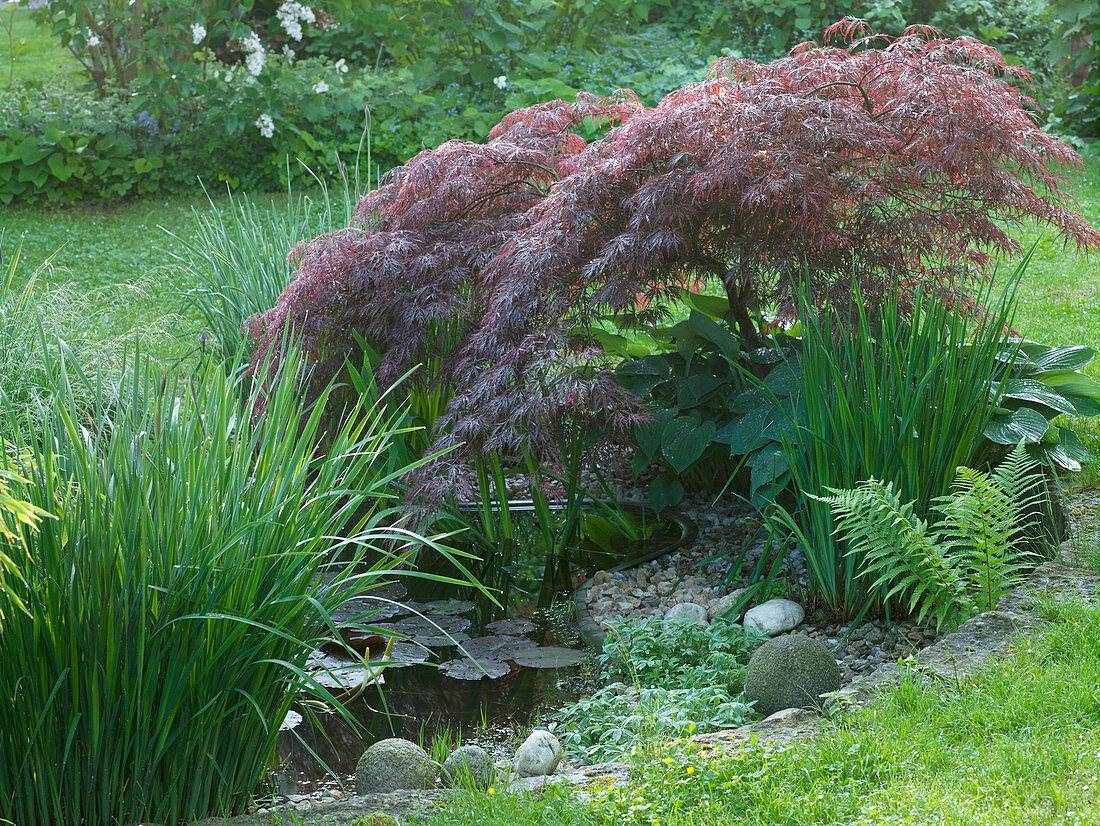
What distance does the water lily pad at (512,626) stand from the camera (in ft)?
11.8

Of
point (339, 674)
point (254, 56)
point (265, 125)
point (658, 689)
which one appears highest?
point (254, 56)

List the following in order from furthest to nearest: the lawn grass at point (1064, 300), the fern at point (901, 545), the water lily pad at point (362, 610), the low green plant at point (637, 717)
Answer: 1. the lawn grass at point (1064, 300)
2. the water lily pad at point (362, 610)
3. the fern at point (901, 545)
4. the low green plant at point (637, 717)

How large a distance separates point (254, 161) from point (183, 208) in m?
0.92

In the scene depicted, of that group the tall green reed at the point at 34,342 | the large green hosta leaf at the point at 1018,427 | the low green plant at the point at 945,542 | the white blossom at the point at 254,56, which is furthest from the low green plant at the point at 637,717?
the white blossom at the point at 254,56

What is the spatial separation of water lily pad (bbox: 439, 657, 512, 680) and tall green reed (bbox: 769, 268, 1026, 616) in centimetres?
103

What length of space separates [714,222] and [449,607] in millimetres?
1684

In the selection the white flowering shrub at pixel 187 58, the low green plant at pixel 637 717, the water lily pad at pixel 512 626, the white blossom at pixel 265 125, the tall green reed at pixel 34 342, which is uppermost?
Answer: the white flowering shrub at pixel 187 58

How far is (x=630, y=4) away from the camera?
11.3 m

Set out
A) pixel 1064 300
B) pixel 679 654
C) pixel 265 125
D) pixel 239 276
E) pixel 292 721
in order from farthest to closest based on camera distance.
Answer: pixel 265 125
pixel 1064 300
pixel 239 276
pixel 679 654
pixel 292 721

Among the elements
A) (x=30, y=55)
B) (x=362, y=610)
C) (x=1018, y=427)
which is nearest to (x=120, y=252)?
(x=362, y=610)

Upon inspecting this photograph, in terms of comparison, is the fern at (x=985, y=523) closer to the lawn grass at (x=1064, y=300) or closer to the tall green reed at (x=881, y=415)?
the tall green reed at (x=881, y=415)

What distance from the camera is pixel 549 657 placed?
11.1ft

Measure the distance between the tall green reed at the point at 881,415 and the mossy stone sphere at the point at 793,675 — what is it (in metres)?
0.39

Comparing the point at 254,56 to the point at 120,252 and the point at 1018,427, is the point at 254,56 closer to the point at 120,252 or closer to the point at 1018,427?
the point at 120,252
